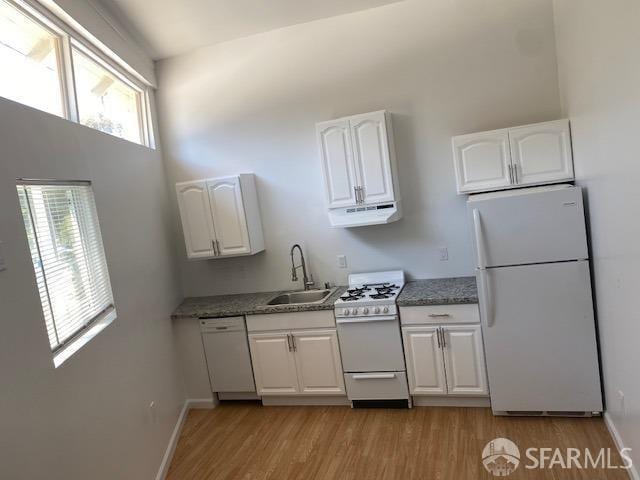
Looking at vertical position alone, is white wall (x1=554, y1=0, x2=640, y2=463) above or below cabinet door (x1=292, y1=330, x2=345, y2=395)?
above

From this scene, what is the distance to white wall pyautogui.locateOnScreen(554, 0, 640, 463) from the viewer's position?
1905 mm

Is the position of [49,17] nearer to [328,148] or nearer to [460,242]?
[328,148]

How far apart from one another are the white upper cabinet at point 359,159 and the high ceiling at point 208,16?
3.10ft

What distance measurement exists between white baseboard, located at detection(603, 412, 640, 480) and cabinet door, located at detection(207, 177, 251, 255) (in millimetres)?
2815

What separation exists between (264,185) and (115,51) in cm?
155

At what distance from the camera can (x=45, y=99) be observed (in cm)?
261

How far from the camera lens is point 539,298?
2.90 metres

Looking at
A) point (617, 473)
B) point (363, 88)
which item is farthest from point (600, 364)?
point (363, 88)

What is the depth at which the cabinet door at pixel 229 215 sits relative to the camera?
3760 millimetres

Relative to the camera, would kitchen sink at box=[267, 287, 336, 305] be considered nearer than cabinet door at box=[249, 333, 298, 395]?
No

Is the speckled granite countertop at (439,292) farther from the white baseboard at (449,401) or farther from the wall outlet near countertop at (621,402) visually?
the wall outlet near countertop at (621,402)

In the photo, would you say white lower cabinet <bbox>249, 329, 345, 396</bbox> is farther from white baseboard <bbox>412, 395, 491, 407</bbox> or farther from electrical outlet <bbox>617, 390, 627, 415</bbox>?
electrical outlet <bbox>617, 390, 627, 415</bbox>

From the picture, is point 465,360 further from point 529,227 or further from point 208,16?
point 208,16

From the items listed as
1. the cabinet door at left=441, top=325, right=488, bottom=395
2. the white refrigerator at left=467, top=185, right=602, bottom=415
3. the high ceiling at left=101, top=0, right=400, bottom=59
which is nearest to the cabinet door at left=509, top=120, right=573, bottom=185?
the white refrigerator at left=467, top=185, right=602, bottom=415
